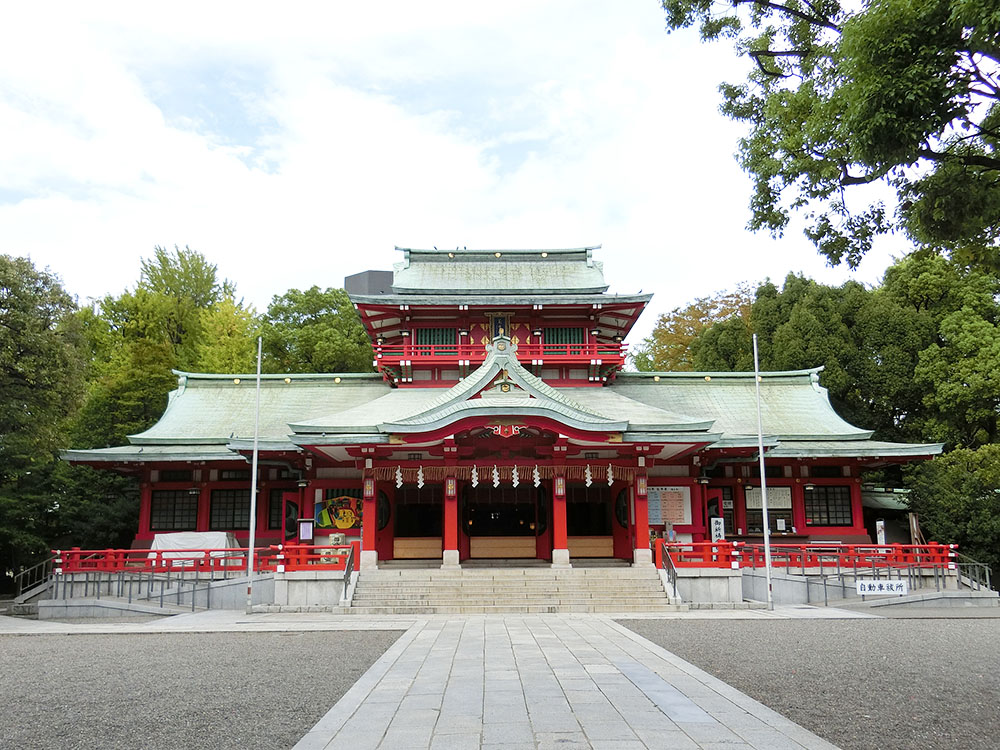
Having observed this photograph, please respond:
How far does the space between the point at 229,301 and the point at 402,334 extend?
60.8 ft

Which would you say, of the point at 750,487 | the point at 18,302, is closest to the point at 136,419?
the point at 18,302

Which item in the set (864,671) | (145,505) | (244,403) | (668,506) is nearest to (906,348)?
(668,506)

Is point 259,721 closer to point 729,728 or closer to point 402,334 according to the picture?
point 729,728

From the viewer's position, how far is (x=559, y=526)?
21.3 metres

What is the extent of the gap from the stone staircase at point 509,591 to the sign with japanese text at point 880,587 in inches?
192

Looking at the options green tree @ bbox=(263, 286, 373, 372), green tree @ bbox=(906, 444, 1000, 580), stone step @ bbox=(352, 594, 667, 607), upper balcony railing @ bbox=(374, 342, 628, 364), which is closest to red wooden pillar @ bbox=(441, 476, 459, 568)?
stone step @ bbox=(352, 594, 667, 607)

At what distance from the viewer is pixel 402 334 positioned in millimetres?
28531

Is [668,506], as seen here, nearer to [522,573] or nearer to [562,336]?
[522,573]

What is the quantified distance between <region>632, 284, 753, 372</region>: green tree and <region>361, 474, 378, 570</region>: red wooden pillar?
92.4 feet

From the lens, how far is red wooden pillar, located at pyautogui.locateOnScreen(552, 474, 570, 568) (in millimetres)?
20734

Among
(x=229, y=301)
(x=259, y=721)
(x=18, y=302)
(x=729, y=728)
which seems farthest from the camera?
(x=229, y=301)

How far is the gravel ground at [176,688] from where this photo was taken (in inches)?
278

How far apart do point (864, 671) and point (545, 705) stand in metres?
4.94

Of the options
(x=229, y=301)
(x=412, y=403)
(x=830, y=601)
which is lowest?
(x=830, y=601)
